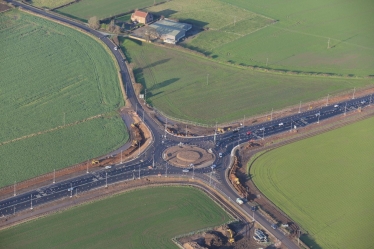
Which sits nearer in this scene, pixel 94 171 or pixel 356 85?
pixel 94 171

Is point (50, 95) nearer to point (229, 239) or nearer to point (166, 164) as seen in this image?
point (166, 164)

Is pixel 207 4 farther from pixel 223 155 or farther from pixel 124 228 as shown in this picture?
pixel 124 228

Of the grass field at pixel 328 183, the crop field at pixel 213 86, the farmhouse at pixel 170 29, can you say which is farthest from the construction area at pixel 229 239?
the farmhouse at pixel 170 29

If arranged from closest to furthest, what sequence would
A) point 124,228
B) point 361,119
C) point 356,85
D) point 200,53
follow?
point 124,228 → point 361,119 → point 356,85 → point 200,53

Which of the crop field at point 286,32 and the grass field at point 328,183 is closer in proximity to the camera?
the grass field at point 328,183

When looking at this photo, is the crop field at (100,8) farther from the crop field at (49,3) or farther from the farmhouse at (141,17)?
the farmhouse at (141,17)

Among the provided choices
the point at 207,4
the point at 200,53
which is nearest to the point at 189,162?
the point at 200,53

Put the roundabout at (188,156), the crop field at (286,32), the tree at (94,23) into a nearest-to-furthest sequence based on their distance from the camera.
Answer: the roundabout at (188,156) → the crop field at (286,32) → the tree at (94,23)
